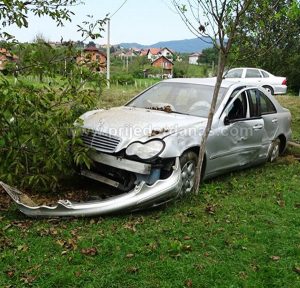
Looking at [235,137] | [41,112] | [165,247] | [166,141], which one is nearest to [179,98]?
[235,137]

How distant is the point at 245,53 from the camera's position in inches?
199

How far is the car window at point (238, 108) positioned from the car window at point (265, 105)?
62 centimetres

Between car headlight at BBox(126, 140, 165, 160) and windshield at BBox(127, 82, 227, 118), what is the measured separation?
1310mm

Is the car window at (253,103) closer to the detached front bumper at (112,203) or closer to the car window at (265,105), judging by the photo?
the car window at (265,105)

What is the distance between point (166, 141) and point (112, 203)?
39.4 inches

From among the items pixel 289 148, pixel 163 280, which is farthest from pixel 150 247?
pixel 289 148

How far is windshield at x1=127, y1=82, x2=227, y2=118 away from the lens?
5980mm

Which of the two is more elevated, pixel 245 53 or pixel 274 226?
pixel 245 53

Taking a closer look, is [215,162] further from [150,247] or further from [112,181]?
[150,247]

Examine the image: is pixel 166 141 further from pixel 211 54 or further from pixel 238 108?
pixel 211 54

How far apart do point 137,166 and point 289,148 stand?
497cm

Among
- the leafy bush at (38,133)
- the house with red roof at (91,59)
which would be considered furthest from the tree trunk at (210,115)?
the house with red roof at (91,59)

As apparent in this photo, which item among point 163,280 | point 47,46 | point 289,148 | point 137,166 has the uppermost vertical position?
point 47,46

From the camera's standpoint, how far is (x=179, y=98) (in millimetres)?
6223
